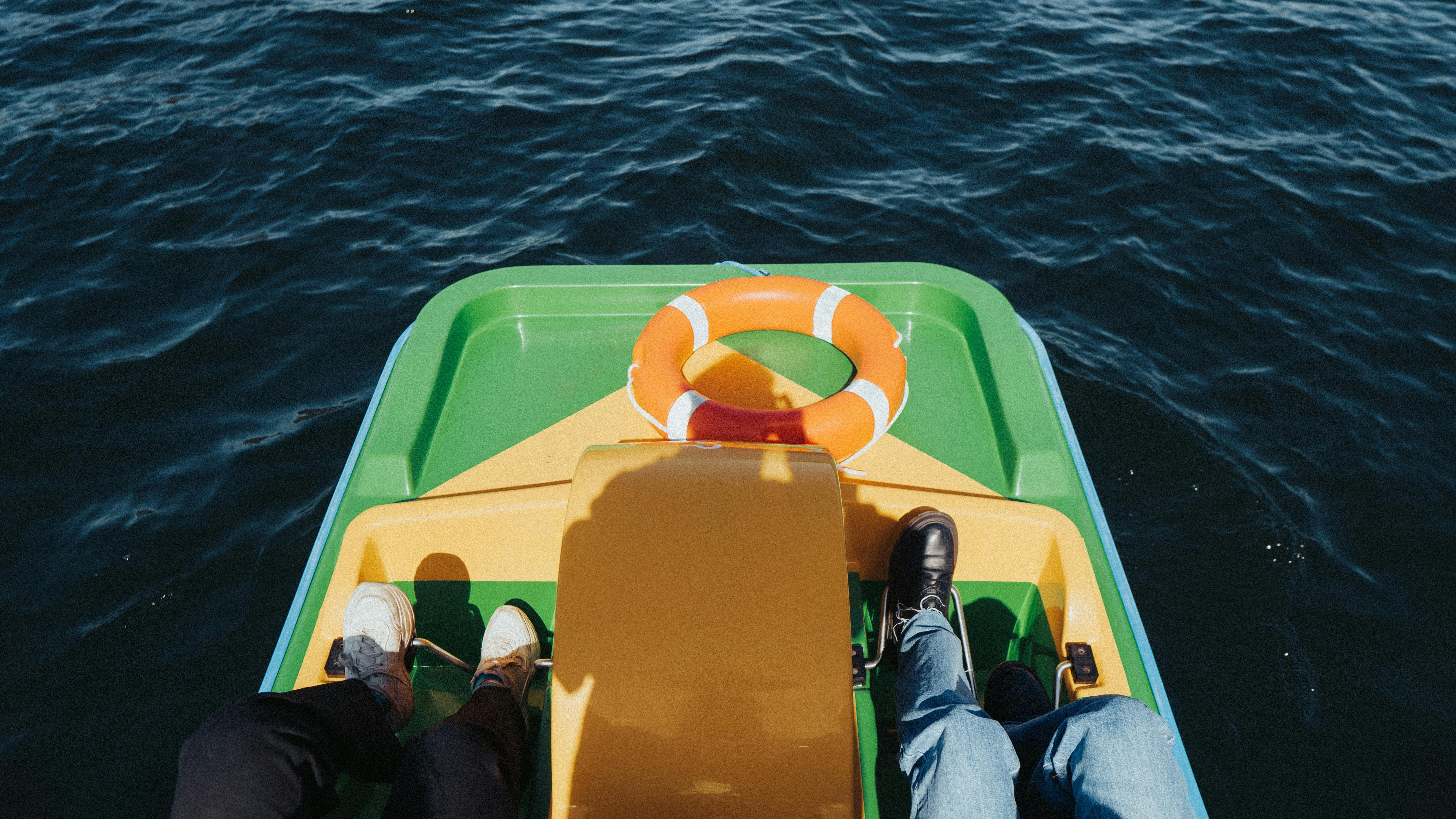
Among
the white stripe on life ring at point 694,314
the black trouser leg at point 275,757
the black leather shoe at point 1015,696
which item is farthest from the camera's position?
the white stripe on life ring at point 694,314

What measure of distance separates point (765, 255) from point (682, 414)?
2.42 metres

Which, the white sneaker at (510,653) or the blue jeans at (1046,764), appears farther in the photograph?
the white sneaker at (510,653)

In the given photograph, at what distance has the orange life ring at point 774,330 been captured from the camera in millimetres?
2459

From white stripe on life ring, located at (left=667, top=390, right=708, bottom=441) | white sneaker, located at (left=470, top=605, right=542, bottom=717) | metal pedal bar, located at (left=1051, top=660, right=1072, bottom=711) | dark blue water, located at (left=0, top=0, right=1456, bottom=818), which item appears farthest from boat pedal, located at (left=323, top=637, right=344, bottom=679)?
metal pedal bar, located at (left=1051, top=660, right=1072, bottom=711)

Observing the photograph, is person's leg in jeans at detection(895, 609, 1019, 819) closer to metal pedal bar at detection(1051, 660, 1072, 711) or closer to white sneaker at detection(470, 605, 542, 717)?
metal pedal bar at detection(1051, 660, 1072, 711)

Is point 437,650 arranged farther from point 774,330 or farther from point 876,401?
point 774,330

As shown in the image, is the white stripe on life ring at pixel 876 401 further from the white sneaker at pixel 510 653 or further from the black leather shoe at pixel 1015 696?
the white sneaker at pixel 510 653

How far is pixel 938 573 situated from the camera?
2.09 m

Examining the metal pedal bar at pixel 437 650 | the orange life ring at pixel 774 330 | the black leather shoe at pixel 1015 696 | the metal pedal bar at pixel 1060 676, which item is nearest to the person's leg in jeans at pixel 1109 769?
the black leather shoe at pixel 1015 696

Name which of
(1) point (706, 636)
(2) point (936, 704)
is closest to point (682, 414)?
(1) point (706, 636)

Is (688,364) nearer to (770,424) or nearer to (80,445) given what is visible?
(770,424)

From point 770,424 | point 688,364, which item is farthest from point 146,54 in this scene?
point 770,424

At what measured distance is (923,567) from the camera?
2098mm

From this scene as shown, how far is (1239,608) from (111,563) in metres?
4.22
